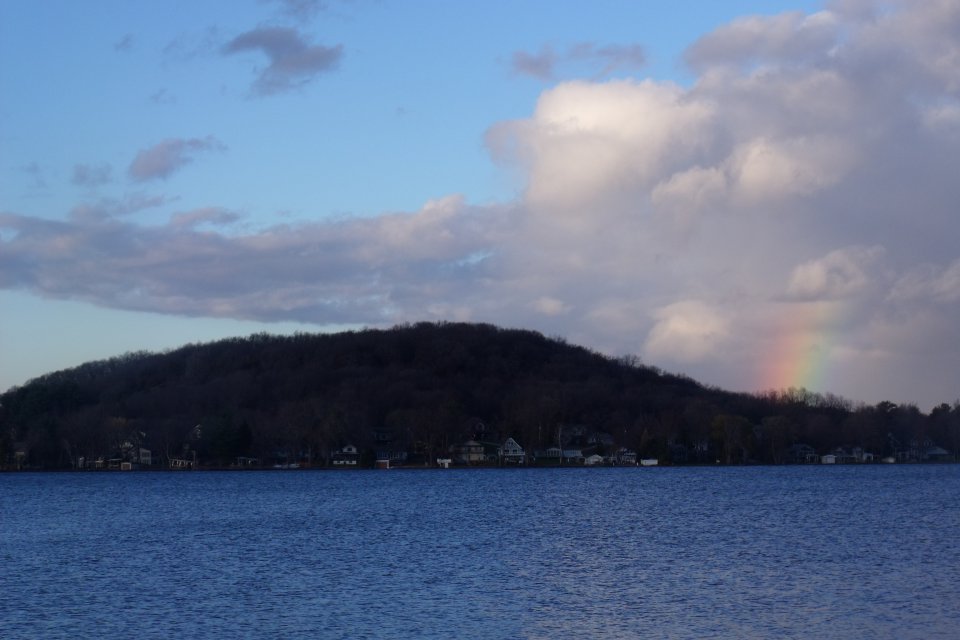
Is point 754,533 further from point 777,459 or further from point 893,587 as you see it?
point 777,459

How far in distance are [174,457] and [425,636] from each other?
145361 mm

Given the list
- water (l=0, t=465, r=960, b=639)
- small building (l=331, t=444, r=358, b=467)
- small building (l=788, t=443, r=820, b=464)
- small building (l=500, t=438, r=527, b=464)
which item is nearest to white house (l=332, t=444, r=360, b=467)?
small building (l=331, t=444, r=358, b=467)

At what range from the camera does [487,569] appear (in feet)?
130

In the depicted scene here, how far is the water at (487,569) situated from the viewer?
2903 centimetres

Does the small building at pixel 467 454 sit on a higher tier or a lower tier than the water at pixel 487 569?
higher

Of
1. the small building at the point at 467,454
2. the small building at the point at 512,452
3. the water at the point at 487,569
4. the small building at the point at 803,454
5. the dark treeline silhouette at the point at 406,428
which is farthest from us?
the small building at the point at 803,454

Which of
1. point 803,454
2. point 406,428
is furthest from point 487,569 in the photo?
point 803,454

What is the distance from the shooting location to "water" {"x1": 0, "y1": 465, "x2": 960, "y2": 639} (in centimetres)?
2903

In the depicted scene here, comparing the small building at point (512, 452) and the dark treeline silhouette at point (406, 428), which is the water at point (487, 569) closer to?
the dark treeline silhouette at point (406, 428)

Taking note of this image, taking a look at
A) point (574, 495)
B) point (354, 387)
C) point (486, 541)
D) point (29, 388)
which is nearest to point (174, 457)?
point (29, 388)

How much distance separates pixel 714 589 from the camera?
3406 centimetres

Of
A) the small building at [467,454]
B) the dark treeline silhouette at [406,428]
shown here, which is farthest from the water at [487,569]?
the small building at [467,454]

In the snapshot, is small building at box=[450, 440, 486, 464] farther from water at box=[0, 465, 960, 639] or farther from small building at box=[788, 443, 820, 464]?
water at box=[0, 465, 960, 639]

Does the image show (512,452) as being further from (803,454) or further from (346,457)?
(803,454)
